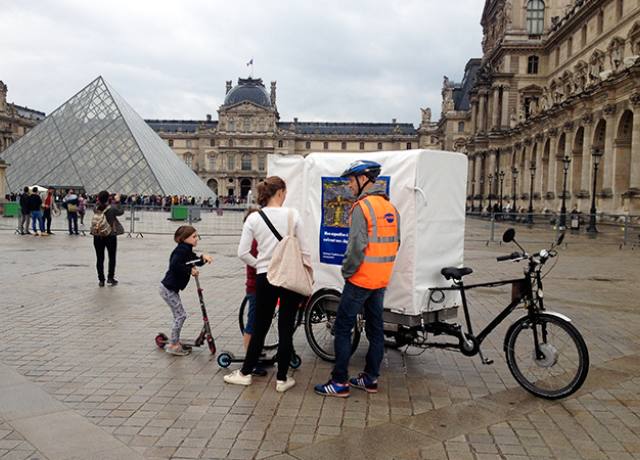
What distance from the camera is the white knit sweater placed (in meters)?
4.11

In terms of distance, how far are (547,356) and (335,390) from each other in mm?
1570

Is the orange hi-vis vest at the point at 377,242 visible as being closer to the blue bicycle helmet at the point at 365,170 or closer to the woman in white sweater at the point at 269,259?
the blue bicycle helmet at the point at 365,170

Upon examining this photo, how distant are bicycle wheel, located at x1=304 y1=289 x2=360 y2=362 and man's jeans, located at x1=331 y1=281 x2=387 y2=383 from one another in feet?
1.60

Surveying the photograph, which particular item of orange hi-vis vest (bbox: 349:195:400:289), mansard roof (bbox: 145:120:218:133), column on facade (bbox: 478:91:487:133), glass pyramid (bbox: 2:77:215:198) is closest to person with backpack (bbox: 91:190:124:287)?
orange hi-vis vest (bbox: 349:195:400:289)

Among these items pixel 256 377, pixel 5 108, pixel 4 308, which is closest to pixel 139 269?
pixel 4 308

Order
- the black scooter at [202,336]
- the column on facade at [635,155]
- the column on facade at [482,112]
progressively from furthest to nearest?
1. the column on facade at [482,112]
2. the column on facade at [635,155]
3. the black scooter at [202,336]

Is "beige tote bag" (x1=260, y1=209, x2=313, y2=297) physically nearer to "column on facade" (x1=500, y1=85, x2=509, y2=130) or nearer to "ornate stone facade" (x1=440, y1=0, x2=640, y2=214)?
"ornate stone facade" (x1=440, y1=0, x2=640, y2=214)

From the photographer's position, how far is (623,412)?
3748mm

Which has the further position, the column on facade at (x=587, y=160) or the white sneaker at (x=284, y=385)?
the column on facade at (x=587, y=160)

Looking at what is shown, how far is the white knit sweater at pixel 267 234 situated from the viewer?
13.5 feet

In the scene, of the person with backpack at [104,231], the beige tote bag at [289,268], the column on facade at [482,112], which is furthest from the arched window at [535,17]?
the beige tote bag at [289,268]

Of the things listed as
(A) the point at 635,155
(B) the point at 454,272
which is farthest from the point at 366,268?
(A) the point at 635,155

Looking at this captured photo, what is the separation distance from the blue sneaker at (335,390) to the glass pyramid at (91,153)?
1417 inches

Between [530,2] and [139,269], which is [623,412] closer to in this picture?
[139,269]
